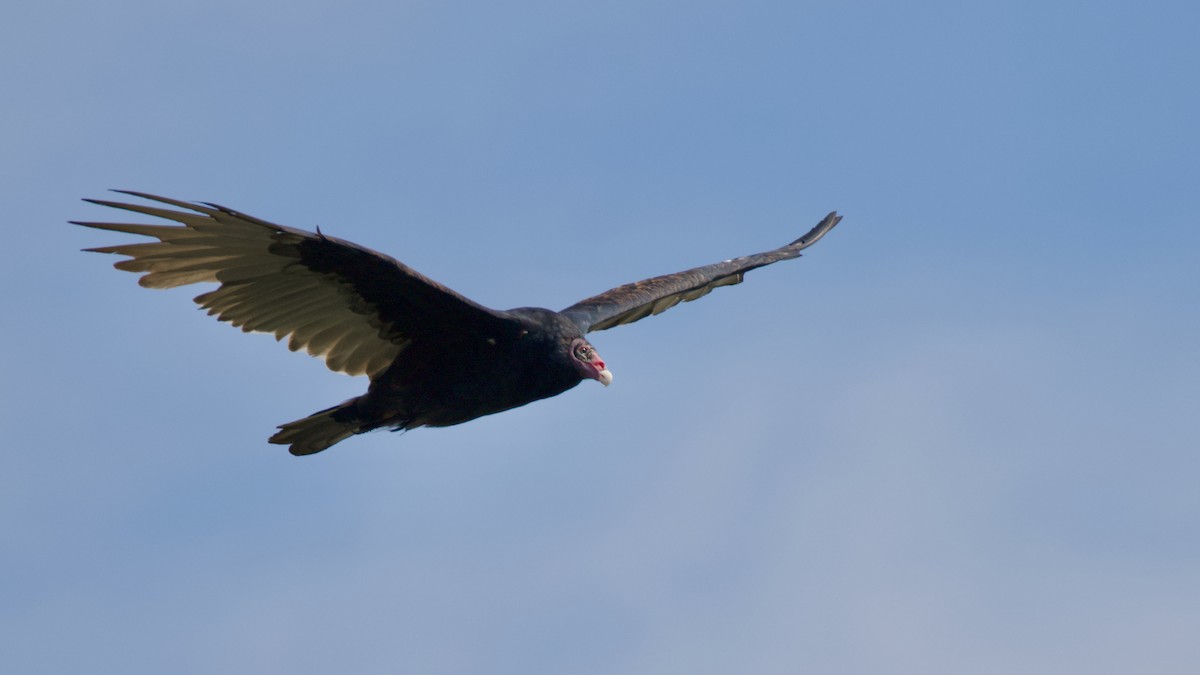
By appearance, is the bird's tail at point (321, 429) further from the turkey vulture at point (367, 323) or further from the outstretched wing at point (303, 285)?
the outstretched wing at point (303, 285)

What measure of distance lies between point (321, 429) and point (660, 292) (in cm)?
251

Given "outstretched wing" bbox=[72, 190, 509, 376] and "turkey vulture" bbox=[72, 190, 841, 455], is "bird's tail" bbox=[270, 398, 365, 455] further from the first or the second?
"outstretched wing" bbox=[72, 190, 509, 376]

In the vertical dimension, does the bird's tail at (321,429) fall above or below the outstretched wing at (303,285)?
below

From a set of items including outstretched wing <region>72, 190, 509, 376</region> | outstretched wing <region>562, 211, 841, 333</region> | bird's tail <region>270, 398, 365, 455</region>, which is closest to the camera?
outstretched wing <region>72, 190, 509, 376</region>

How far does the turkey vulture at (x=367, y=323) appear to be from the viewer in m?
8.75

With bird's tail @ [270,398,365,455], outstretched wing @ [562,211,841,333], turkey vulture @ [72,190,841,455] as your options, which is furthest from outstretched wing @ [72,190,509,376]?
outstretched wing @ [562,211,841,333]

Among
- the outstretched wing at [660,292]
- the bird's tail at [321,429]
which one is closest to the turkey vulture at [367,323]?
the bird's tail at [321,429]

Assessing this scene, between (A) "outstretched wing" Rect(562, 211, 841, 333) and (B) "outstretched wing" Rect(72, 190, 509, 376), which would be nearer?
(B) "outstretched wing" Rect(72, 190, 509, 376)

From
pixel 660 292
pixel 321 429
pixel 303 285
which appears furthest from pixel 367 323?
pixel 660 292

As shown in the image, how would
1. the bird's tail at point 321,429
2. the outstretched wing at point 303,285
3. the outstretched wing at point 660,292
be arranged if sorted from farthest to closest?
the outstretched wing at point 660,292
the bird's tail at point 321,429
the outstretched wing at point 303,285

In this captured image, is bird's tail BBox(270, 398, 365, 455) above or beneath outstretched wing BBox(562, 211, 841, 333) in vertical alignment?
beneath

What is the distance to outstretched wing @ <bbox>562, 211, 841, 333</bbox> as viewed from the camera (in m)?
10.4

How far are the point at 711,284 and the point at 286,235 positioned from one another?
3699mm

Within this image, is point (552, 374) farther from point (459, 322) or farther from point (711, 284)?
point (711, 284)
